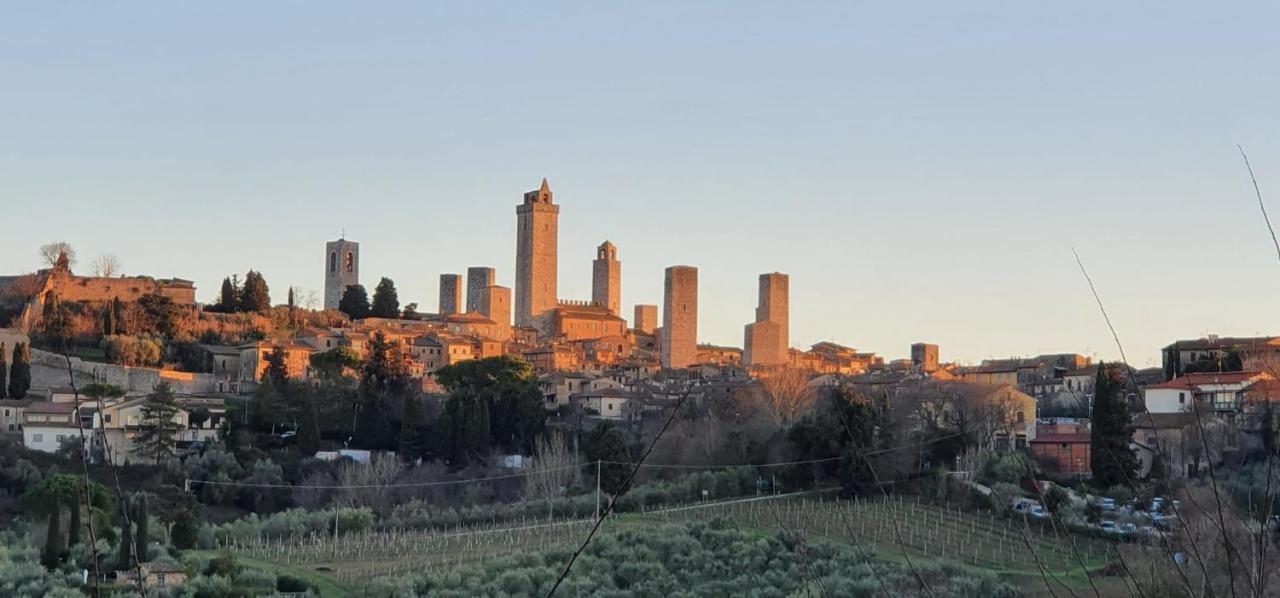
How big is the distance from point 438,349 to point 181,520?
30.9m

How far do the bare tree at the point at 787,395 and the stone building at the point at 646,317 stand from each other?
32409 millimetres

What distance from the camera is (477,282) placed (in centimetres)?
7781

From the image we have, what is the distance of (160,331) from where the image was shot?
52844 mm

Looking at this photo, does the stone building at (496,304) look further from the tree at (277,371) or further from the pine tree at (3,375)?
the pine tree at (3,375)

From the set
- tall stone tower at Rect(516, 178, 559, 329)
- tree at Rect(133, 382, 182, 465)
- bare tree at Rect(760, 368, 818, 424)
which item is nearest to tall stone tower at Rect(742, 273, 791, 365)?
tall stone tower at Rect(516, 178, 559, 329)

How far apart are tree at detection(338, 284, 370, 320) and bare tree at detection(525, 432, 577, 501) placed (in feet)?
91.7

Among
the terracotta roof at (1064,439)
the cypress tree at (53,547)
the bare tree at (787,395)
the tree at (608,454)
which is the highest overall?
the bare tree at (787,395)

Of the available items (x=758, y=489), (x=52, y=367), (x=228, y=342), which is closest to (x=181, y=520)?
(x=758, y=489)

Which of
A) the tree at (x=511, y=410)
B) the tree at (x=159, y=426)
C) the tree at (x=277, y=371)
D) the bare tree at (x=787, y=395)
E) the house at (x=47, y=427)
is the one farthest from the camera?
the tree at (x=277, y=371)

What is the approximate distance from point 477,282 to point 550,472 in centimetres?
4345

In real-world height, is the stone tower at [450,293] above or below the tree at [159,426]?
above

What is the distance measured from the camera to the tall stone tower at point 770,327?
6762cm

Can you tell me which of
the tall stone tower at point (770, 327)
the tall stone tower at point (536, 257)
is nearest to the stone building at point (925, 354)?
the tall stone tower at point (770, 327)

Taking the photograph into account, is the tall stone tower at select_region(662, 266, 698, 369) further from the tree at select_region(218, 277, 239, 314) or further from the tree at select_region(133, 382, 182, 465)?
the tree at select_region(133, 382, 182, 465)
